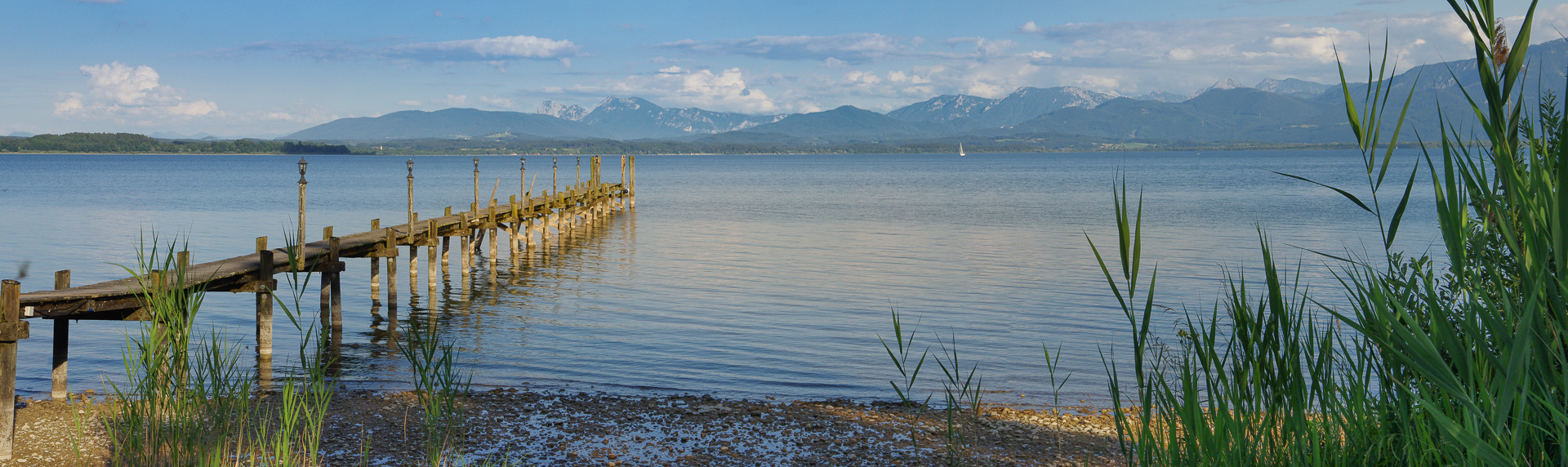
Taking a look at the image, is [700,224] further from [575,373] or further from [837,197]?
[575,373]

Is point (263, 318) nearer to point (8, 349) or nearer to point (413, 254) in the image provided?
point (8, 349)

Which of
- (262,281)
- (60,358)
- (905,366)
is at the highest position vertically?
(262,281)

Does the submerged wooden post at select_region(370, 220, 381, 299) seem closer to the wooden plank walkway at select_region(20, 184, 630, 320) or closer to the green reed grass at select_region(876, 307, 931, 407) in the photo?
the wooden plank walkway at select_region(20, 184, 630, 320)

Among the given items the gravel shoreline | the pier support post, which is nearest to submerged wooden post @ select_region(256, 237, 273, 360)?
the pier support post

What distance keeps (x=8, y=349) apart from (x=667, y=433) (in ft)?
18.5

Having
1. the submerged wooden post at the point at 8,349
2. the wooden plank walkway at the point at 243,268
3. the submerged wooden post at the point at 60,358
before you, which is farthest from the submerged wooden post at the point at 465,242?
the submerged wooden post at the point at 8,349

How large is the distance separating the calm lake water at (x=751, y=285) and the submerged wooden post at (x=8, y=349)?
344 centimetres

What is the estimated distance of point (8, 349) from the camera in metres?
8.67

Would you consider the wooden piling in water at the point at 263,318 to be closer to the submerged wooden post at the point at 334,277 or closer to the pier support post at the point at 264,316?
the pier support post at the point at 264,316

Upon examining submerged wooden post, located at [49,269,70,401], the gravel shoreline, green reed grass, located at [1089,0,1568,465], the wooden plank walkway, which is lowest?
the gravel shoreline

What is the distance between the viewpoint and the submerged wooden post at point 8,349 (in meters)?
8.49

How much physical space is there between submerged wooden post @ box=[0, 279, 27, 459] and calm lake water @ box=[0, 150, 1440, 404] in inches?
135

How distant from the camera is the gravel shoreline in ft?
28.8

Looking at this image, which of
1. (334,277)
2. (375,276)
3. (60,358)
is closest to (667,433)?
(60,358)
